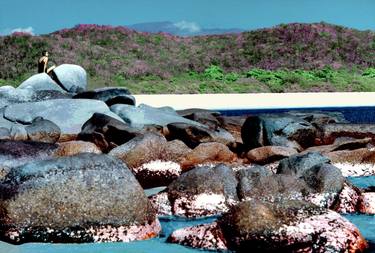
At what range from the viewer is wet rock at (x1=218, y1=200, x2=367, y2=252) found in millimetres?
8570

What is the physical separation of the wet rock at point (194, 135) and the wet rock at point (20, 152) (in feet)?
10.8

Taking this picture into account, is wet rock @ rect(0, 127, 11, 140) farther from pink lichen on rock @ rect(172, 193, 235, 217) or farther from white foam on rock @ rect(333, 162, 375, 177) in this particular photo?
pink lichen on rock @ rect(172, 193, 235, 217)

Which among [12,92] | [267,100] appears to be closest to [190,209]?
[12,92]

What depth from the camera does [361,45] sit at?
45.2 meters

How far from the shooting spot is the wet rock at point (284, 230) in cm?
857

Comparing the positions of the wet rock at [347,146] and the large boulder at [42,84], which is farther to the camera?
the large boulder at [42,84]

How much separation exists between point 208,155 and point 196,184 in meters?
4.24

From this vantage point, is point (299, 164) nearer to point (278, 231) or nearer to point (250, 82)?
point (278, 231)

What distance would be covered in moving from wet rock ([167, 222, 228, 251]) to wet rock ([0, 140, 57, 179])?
4524mm

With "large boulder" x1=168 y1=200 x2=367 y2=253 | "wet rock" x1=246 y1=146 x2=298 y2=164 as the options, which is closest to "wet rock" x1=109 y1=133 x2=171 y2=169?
"wet rock" x1=246 y1=146 x2=298 y2=164

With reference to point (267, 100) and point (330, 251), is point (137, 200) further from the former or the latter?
point (267, 100)

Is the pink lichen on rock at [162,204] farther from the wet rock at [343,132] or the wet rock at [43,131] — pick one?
the wet rock at [343,132]

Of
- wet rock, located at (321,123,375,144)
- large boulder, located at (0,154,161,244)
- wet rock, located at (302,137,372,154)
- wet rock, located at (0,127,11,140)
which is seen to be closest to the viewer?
large boulder, located at (0,154,161,244)

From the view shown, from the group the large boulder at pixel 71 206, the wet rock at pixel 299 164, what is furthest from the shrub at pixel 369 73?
the large boulder at pixel 71 206
